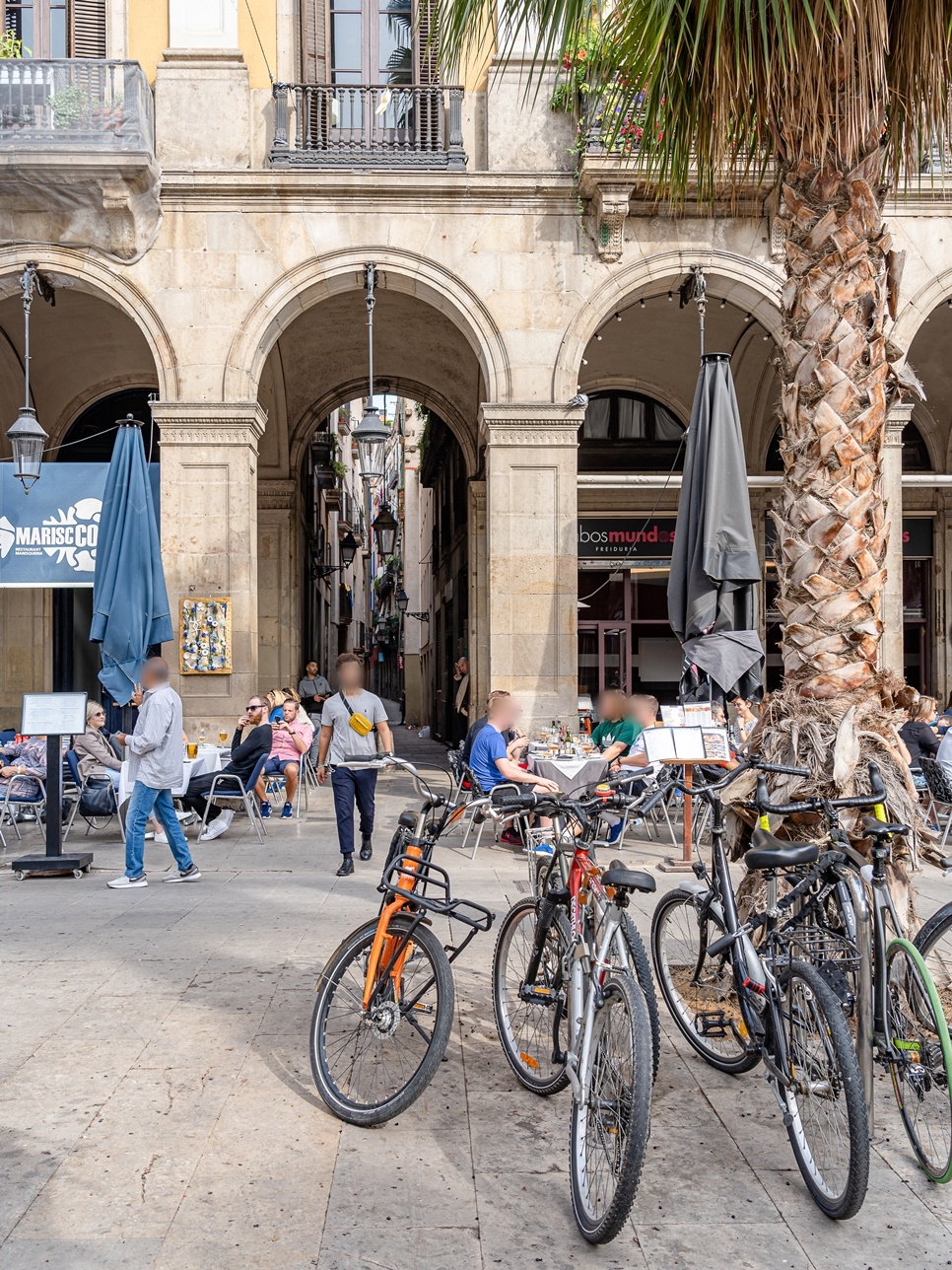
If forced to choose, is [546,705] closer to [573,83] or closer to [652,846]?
[652,846]

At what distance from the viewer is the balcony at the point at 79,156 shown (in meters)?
12.6

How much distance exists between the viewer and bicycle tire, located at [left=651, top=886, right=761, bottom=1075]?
4520 mm

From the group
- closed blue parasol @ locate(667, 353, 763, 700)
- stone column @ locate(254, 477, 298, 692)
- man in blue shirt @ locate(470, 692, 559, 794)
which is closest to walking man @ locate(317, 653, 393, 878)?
man in blue shirt @ locate(470, 692, 559, 794)

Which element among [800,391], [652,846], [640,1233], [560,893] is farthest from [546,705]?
[640,1233]

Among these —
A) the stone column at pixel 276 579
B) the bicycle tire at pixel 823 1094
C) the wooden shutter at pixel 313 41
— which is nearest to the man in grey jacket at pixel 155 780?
the bicycle tire at pixel 823 1094

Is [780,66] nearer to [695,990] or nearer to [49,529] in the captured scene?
[695,990]

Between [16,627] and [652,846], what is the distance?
11.6 m

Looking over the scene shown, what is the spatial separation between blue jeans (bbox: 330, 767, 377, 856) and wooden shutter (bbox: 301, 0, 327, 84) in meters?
9.20

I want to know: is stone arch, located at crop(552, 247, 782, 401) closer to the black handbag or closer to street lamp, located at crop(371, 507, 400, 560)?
the black handbag

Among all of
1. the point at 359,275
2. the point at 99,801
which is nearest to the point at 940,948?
the point at 99,801

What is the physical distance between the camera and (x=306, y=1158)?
3.77 meters

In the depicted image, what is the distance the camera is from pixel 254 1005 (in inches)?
213

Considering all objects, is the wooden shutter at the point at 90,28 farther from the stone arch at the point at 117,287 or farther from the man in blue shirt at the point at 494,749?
the man in blue shirt at the point at 494,749

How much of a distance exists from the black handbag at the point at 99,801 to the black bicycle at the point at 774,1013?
741cm
